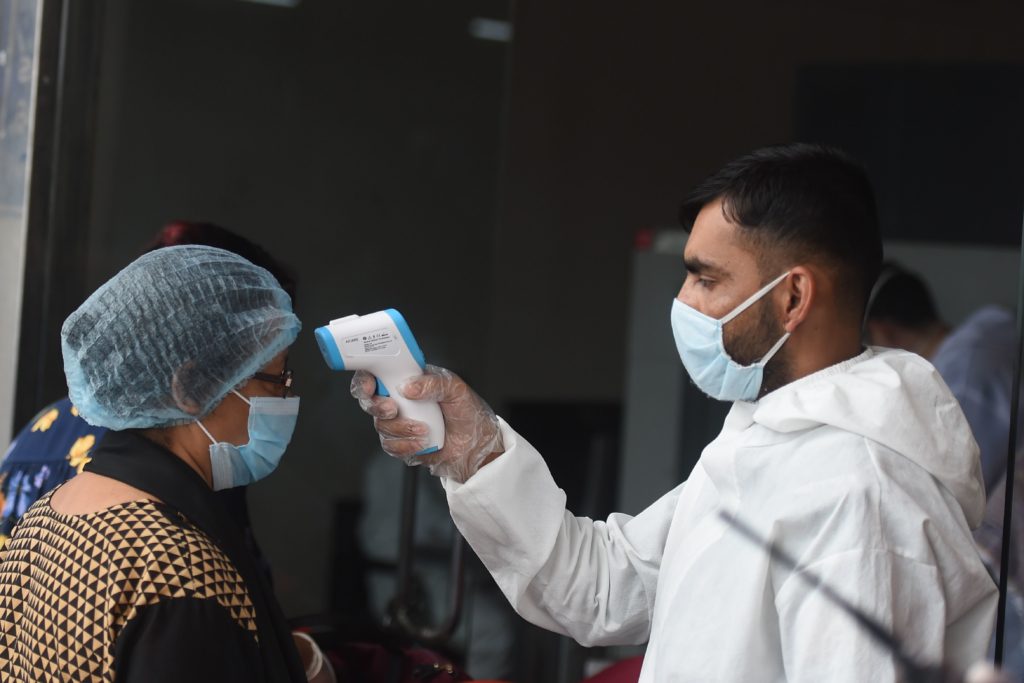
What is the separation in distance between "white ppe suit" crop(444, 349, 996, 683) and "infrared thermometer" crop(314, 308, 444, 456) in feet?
0.46

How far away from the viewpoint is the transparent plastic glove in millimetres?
1726

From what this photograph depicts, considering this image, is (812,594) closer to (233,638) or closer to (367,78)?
(233,638)

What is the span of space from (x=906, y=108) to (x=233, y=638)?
160 inches

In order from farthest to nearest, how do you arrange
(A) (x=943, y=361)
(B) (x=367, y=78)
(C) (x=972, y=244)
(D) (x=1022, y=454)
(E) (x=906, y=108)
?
(E) (x=906, y=108) < (C) (x=972, y=244) < (B) (x=367, y=78) < (A) (x=943, y=361) < (D) (x=1022, y=454)

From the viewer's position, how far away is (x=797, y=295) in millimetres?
1678

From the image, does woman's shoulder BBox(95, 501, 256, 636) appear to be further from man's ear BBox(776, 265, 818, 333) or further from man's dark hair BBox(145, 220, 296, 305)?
man's ear BBox(776, 265, 818, 333)

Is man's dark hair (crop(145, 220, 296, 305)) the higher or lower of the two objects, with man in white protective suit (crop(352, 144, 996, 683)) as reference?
higher

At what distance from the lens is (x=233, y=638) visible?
4.65 feet

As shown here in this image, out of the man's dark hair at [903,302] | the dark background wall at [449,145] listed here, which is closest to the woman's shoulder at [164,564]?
the dark background wall at [449,145]

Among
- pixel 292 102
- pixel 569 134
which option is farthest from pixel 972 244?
pixel 292 102

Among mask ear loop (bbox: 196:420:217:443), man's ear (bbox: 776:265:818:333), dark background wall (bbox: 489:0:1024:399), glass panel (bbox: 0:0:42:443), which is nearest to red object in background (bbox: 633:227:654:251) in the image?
→ dark background wall (bbox: 489:0:1024:399)

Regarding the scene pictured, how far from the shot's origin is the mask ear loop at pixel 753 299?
168 centimetres

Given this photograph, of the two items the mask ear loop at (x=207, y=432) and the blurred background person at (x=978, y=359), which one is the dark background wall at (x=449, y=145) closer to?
the blurred background person at (x=978, y=359)

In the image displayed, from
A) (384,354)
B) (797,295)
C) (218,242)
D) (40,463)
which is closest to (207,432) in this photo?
(384,354)
